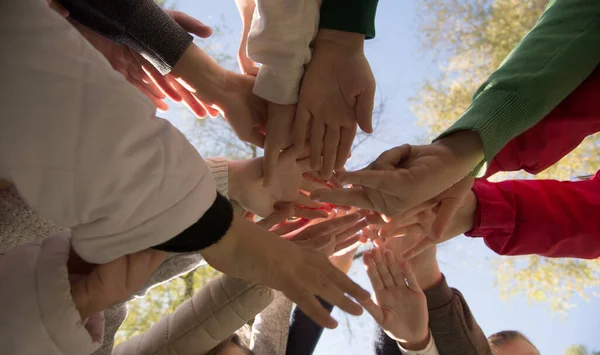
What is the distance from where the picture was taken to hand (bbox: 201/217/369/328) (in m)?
0.54

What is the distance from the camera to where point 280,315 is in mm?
1277

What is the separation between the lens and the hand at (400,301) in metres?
1.08

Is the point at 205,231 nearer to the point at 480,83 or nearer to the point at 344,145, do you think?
the point at 344,145

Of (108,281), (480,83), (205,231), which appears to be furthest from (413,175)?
(480,83)

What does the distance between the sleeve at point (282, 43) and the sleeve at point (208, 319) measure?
0.49 metres

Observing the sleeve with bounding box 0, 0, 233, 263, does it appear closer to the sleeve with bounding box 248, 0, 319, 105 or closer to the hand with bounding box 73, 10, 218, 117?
the sleeve with bounding box 248, 0, 319, 105

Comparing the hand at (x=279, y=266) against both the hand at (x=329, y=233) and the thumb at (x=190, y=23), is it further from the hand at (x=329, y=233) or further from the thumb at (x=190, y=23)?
the thumb at (x=190, y=23)

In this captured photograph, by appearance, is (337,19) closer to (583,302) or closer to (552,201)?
(552,201)

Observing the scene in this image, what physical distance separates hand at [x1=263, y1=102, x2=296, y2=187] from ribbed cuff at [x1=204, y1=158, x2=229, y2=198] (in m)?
0.18

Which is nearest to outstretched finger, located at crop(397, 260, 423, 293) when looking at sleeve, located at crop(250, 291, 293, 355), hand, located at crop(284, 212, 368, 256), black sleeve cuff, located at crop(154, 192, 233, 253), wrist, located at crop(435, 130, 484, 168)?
hand, located at crop(284, 212, 368, 256)

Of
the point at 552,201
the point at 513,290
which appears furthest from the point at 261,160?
the point at 513,290

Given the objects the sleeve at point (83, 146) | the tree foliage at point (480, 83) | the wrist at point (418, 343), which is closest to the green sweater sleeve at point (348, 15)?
the sleeve at point (83, 146)

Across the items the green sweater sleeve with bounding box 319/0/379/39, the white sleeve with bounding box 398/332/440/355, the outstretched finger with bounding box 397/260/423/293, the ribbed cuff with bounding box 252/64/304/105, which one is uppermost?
the green sweater sleeve with bounding box 319/0/379/39

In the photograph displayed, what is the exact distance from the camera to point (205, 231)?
0.50m
